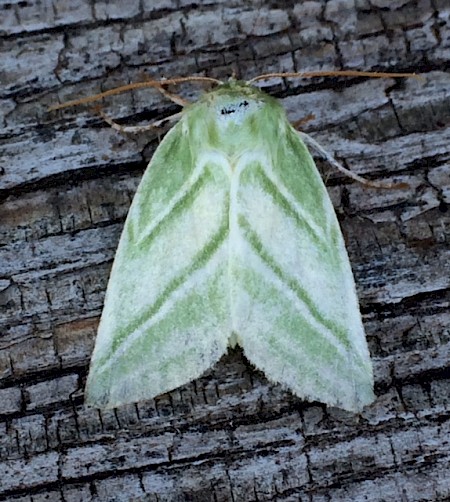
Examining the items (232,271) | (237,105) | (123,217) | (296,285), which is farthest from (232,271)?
(237,105)

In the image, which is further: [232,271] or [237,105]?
[237,105]

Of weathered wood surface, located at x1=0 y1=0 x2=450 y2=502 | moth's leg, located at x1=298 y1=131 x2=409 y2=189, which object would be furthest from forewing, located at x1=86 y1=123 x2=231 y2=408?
moth's leg, located at x1=298 y1=131 x2=409 y2=189

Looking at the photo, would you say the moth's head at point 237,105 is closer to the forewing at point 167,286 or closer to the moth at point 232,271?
the moth at point 232,271

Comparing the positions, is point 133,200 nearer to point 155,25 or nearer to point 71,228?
point 71,228

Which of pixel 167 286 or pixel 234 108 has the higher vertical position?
pixel 234 108

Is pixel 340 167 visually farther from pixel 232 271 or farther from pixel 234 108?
pixel 232 271

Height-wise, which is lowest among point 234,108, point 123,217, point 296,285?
point 296,285

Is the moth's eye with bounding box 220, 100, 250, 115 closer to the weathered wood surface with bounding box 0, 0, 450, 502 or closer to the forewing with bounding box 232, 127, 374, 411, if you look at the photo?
the forewing with bounding box 232, 127, 374, 411
